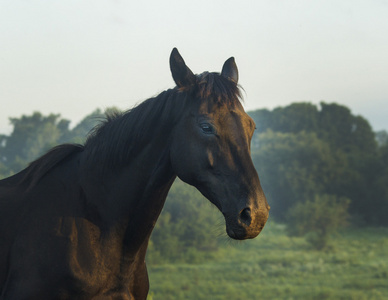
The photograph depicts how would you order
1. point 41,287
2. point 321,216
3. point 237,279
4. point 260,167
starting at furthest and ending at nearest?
point 260,167 < point 321,216 < point 237,279 < point 41,287

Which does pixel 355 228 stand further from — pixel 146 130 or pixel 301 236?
pixel 146 130

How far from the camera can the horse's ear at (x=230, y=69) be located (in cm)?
448

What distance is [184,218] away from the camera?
147 ft

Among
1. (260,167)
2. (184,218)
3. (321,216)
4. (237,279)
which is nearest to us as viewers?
(237,279)

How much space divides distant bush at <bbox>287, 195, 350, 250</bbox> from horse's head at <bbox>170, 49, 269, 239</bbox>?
153 ft

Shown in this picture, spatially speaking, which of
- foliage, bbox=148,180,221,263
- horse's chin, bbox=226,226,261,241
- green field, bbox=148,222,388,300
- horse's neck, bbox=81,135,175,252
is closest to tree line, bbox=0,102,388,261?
foliage, bbox=148,180,221,263

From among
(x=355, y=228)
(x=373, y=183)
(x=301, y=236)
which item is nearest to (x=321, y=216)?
(x=301, y=236)

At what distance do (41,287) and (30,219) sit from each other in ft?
1.86

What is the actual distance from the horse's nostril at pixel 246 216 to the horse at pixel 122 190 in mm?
14

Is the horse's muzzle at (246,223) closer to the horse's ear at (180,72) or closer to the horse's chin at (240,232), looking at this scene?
the horse's chin at (240,232)

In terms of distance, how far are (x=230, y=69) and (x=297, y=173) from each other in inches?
2268

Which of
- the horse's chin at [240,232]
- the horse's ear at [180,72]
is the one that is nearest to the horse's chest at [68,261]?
the horse's chin at [240,232]

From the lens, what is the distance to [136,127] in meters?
4.08

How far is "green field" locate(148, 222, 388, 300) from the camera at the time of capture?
3359 centimetres
